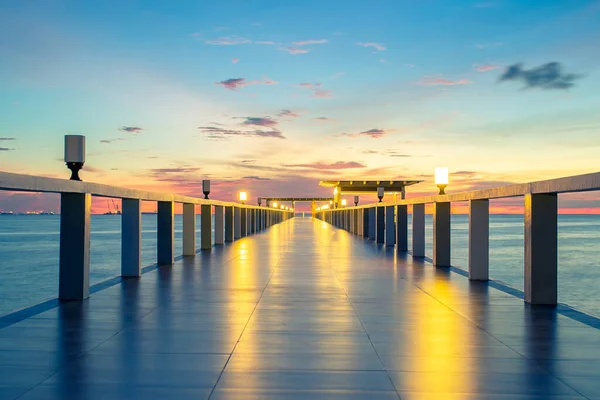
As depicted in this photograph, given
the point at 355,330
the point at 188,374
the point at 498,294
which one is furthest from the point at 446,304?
the point at 188,374

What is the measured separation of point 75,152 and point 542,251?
683 cm

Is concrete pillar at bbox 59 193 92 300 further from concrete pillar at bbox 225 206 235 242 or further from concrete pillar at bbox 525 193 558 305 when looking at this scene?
concrete pillar at bbox 225 206 235 242

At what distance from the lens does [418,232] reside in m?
15.5

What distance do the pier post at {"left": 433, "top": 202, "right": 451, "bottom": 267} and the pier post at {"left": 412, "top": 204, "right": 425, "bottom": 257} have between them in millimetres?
2422

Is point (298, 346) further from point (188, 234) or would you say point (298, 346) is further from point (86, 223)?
point (188, 234)

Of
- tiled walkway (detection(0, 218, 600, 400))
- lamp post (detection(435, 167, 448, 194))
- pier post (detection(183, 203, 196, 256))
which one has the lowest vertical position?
tiled walkway (detection(0, 218, 600, 400))

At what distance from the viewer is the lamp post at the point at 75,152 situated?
8531 millimetres

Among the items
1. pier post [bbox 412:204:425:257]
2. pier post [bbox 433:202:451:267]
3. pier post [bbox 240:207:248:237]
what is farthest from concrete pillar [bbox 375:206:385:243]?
pier post [bbox 433:202:451:267]

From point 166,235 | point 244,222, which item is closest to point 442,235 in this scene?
point 166,235

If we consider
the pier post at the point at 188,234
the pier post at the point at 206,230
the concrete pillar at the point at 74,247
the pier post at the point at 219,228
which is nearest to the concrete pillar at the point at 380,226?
the pier post at the point at 219,228

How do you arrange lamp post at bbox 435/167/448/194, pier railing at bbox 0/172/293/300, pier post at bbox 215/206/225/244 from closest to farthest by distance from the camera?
pier railing at bbox 0/172/293/300 < lamp post at bbox 435/167/448/194 < pier post at bbox 215/206/225/244

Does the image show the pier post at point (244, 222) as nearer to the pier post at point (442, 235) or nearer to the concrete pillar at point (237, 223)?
the concrete pillar at point (237, 223)

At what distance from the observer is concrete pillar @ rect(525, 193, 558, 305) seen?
7742 mm

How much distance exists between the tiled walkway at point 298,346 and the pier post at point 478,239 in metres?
1.33
